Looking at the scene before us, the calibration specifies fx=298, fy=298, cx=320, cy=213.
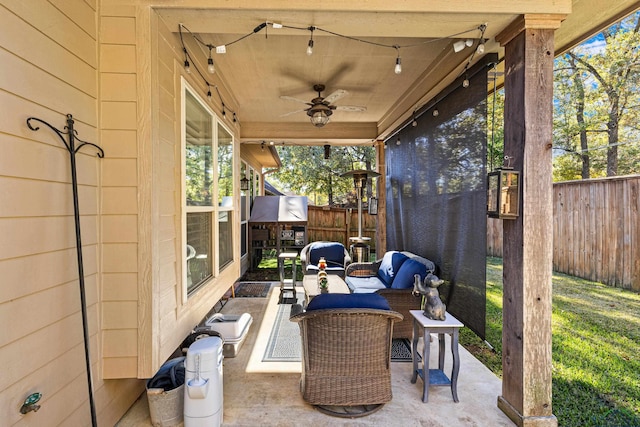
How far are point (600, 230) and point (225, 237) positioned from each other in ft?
20.2

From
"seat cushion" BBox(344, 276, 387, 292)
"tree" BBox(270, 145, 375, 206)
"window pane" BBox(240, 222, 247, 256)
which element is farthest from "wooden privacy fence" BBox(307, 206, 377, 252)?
"seat cushion" BBox(344, 276, 387, 292)

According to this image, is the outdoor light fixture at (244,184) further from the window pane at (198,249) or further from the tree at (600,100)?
the tree at (600,100)

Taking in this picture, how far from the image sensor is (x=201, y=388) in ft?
6.15

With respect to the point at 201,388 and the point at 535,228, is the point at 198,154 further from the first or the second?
the point at 535,228

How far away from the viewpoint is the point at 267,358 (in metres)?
2.99

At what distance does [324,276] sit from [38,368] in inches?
104

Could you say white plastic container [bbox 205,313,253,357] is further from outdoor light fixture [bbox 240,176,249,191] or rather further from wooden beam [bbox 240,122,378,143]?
outdoor light fixture [bbox 240,176,249,191]

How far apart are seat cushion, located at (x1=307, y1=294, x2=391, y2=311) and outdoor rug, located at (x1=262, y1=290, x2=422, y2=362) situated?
119cm

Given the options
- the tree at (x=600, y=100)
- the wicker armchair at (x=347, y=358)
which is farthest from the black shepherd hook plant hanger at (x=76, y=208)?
the tree at (x=600, y=100)

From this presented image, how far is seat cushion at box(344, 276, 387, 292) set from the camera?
3955 mm

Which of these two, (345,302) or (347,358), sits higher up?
(345,302)

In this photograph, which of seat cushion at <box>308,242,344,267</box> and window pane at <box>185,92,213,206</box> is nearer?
window pane at <box>185,92,213,206</box>

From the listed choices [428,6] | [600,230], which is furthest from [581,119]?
[428,6]

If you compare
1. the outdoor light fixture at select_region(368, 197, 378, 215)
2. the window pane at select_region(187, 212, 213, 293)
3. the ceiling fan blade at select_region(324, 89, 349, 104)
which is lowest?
the window pane at select_region(187, 212, 213, 293)
